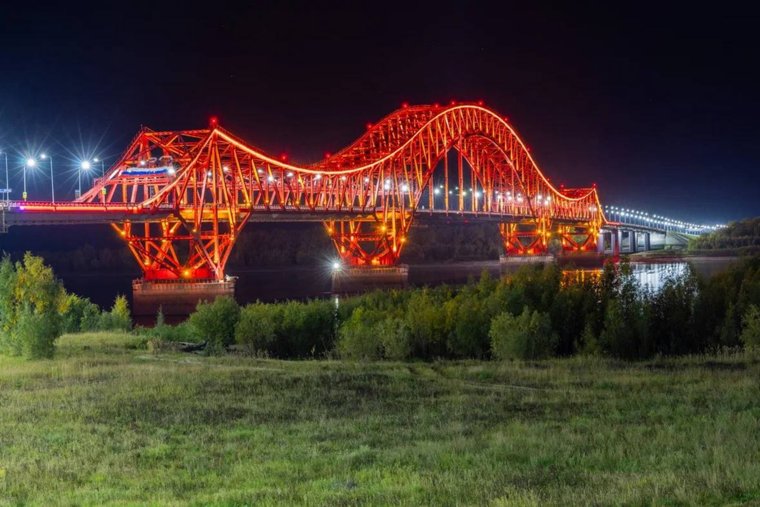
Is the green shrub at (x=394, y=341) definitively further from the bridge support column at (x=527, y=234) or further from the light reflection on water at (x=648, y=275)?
the bridge support column at (x=527, y=234)

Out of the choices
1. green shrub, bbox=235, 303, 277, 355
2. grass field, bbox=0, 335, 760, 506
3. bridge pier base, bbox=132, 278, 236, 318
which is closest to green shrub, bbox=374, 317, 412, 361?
green shrub, bbox=235, 303, 277, 355

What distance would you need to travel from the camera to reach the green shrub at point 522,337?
1085 inches

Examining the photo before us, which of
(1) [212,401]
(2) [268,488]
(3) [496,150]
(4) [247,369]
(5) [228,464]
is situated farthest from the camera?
(3) [496,150]

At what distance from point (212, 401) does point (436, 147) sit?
8604 centimetres

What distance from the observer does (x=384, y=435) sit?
14.8m

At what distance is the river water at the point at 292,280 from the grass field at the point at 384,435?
3554 centimetres

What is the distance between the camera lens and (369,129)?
10338 cm

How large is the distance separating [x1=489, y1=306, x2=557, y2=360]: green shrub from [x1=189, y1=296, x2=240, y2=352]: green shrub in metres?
10.9

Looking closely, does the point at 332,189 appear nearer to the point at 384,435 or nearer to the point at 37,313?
the point at 37,313

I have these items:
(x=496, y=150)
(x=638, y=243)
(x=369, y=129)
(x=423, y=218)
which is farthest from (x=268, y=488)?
(x=638, y=243)

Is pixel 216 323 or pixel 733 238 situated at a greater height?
pixel 733 238

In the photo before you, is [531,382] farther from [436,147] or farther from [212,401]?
[436,147]

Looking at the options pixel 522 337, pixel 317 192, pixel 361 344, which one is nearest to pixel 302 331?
pixel 361 344

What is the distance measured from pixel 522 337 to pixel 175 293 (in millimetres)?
41037
